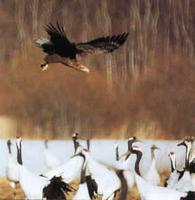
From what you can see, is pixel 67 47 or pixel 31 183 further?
pixel 67 47

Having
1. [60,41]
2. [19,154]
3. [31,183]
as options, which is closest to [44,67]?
[60,41]

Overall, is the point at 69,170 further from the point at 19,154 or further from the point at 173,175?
the point at 173,175

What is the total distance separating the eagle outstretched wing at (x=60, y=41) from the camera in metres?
2.18

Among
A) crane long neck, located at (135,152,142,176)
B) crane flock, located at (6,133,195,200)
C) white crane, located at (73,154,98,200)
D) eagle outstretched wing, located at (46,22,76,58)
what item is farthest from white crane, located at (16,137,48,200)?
eagle outstretched wing, located at (46,22,76,58)

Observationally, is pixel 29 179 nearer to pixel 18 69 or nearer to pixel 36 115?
pixel 36 115

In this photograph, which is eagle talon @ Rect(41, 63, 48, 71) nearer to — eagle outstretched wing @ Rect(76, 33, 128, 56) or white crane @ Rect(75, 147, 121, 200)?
eagle outstretched wing @ Rect(76, 33, 128, 56)

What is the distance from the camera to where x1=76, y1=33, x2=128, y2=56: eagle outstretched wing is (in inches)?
86.5

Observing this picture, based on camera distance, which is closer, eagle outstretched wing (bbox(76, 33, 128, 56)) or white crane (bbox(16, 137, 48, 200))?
white crane (bbox(16, 137, 48, 200))

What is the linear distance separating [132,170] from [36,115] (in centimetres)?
44

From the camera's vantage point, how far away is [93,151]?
2.16 metres

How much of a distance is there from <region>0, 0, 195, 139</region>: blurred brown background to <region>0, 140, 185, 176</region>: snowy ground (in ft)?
Answer: 0.11

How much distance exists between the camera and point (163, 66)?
7.34 ft

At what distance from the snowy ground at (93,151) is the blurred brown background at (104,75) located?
0.03 m

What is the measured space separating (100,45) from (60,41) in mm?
162
